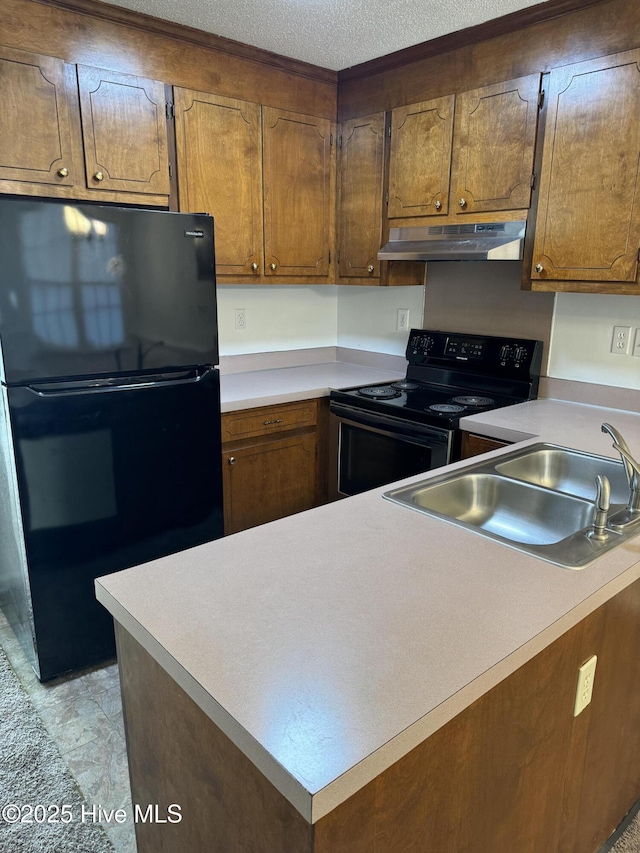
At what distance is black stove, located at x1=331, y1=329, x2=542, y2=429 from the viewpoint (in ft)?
8.07

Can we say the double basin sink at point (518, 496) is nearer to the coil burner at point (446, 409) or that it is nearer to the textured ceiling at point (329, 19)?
the coil burner at point (446, 409)

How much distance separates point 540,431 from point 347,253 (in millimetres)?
1430

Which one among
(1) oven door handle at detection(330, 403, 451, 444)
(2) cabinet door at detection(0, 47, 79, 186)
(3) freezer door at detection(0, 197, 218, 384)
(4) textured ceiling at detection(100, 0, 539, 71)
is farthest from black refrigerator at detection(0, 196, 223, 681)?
(4) textured ceiling at detection(100, 0, 539, 71)

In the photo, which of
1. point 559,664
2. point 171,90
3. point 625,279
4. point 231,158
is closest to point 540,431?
point 625,279

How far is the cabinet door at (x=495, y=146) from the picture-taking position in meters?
2.15

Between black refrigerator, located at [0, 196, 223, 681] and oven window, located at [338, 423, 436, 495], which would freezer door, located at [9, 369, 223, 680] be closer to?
black refrigerator, located at [0, 196, 223, 681]

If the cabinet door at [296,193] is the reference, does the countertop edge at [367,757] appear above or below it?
below

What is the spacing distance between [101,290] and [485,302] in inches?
66.7

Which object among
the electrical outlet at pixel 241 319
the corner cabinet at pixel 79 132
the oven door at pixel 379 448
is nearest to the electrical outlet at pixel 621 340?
the oven door at pixel 379 448

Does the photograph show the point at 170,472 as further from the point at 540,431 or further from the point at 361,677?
the point at 361,677

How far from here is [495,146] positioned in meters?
2.25

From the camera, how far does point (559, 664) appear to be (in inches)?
40.4

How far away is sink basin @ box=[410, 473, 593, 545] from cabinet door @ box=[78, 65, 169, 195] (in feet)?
5.60

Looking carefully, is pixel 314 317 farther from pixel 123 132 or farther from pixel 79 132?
pixel 79 132
